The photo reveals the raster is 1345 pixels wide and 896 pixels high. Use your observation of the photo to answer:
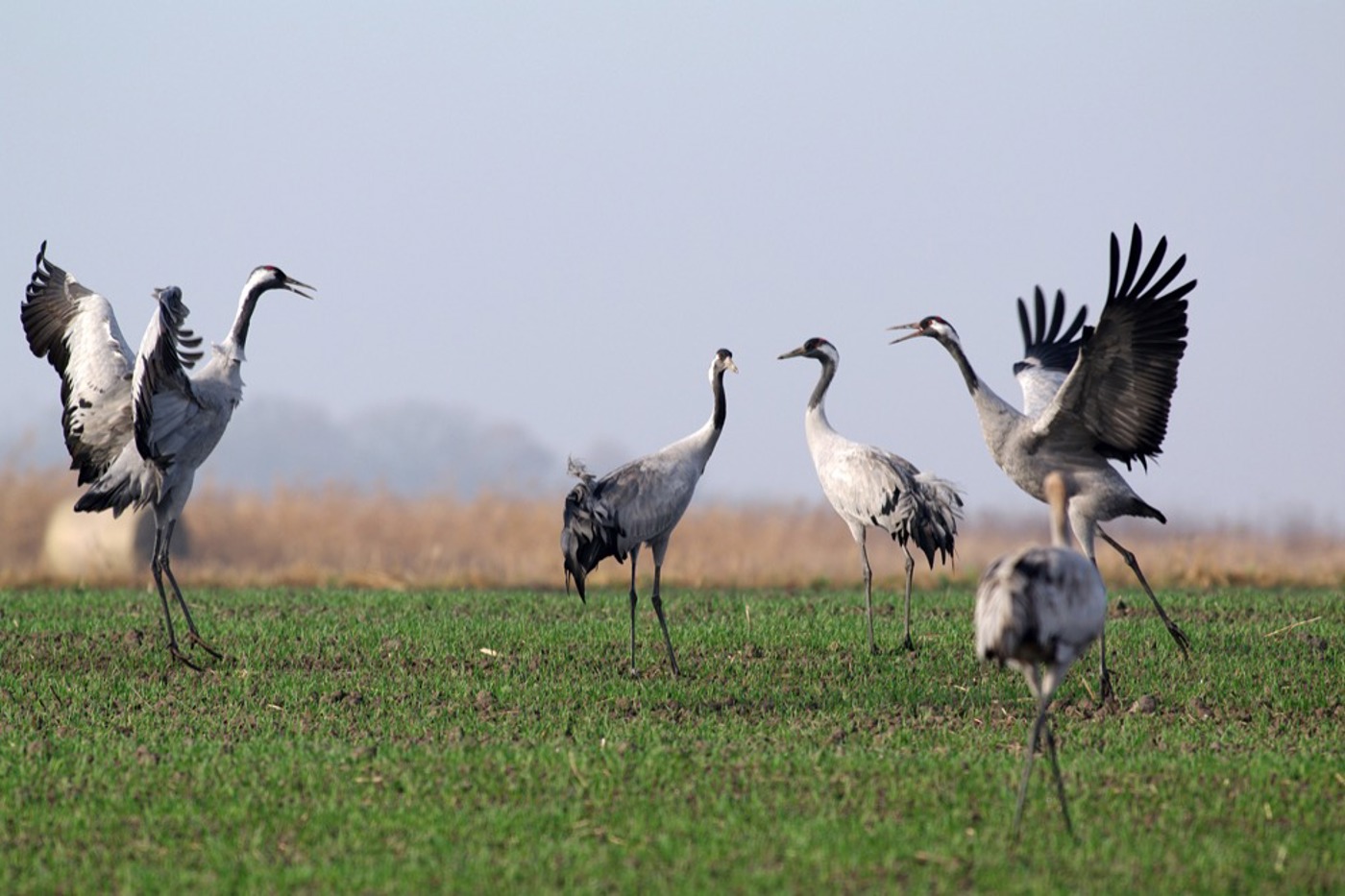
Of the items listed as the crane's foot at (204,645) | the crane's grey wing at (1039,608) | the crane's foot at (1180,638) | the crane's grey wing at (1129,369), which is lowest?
the crane's foot at (204,645)

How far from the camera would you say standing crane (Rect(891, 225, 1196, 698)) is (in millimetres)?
9258

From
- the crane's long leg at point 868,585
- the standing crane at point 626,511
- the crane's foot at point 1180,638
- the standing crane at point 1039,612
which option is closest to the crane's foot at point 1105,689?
the crane's foot at point 1180,638

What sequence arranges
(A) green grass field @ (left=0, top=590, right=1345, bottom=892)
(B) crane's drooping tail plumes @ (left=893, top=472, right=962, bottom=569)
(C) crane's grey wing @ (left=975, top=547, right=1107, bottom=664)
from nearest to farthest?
1. (A) green grass field @ (left=0, top=590, right=1345, bottom=892)
2. (C) crane's grey wing @ (left=975, top=547, right=1107, bottom=664)
3. (B) crane's drooping tail plumes @ (left=893, top=472, right=962, bottom=569)

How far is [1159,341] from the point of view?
368 inches

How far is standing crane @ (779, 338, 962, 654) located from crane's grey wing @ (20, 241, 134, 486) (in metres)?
5.36

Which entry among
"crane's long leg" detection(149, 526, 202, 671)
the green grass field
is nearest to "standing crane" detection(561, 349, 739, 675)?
the green grass field

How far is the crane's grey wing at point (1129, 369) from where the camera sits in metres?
9.23

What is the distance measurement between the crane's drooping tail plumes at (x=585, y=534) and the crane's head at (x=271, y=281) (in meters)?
2.91

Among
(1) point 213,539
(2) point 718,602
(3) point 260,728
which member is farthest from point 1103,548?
(3) point 260,728

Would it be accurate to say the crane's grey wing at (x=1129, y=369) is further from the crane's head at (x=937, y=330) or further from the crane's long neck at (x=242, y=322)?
the crane's long neck at (x=242, y=322)

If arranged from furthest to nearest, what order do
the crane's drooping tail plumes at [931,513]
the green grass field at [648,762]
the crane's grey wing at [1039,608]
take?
1. the crane's drooping tail plumes at [931,513]
2. the crane's grey wing at [1039,608]
3. the green grass field at [648,762]

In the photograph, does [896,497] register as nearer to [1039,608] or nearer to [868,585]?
[868,585]

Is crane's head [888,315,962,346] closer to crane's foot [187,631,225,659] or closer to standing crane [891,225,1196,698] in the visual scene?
standing crane [891,225,1196,698]

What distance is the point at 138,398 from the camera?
31.8 feet
